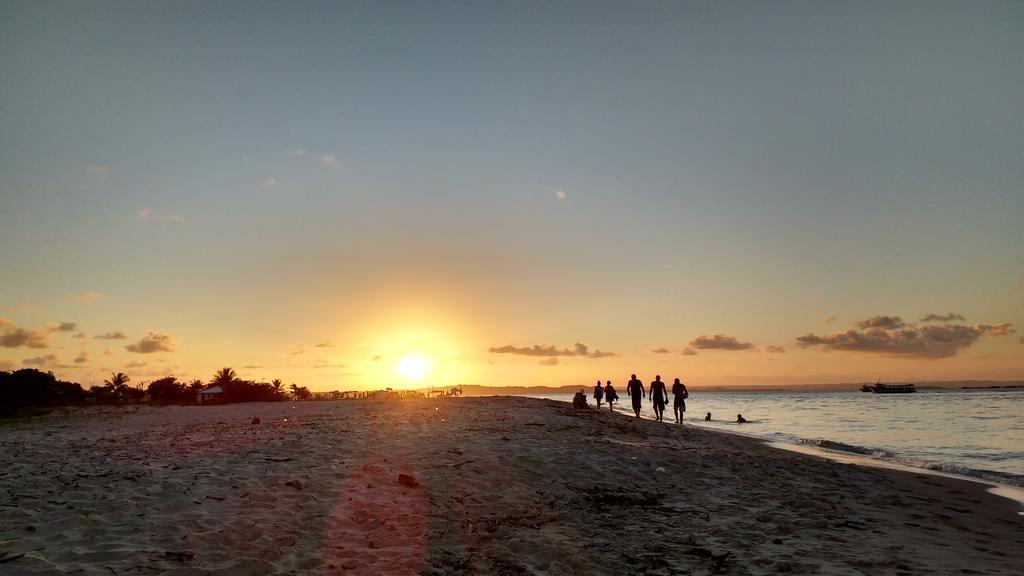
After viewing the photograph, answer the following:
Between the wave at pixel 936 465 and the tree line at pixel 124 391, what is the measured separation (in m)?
65.7

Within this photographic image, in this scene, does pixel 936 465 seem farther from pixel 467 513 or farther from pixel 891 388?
pixel 891 388

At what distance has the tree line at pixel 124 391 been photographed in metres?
51.1

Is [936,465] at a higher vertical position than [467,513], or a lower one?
lower

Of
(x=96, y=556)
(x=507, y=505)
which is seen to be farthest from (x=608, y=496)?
(x=96, y=556)

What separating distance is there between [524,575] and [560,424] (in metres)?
16.6

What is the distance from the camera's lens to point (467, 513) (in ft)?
30.4

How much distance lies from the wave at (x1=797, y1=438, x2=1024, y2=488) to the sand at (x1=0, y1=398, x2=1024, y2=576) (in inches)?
94.4

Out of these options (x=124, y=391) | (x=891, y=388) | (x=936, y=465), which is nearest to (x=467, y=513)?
(x=936, y=465)

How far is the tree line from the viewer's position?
51.1 metres

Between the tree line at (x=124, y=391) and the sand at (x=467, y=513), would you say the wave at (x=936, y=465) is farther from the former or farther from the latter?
the tree line at (x=124, y=391)

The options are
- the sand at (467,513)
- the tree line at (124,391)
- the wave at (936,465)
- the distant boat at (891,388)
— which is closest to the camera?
the sand at (467,513)

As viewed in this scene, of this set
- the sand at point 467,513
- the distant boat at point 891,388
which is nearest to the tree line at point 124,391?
the sand at point 467,513

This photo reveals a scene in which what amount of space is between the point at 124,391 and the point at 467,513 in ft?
261

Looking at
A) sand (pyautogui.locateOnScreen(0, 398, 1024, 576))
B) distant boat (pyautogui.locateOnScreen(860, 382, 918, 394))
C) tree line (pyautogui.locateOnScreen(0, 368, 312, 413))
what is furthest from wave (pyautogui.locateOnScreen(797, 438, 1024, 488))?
distant boat (pyautogui.locateOnScreen(860, 382, 918, 394))
